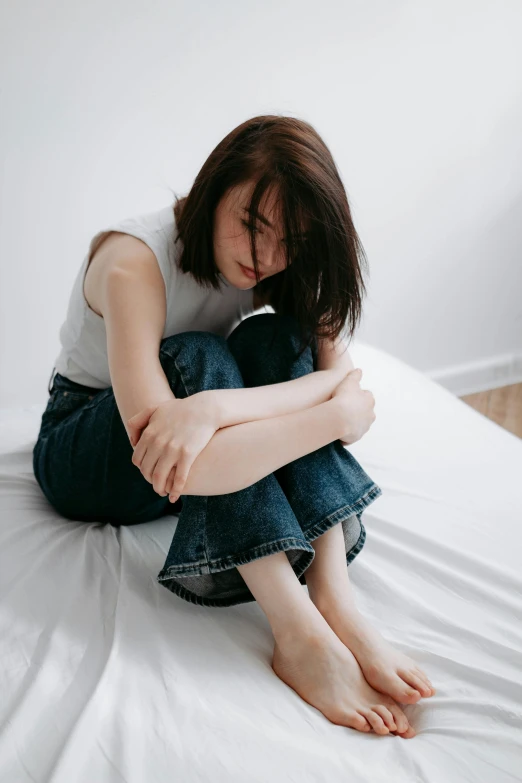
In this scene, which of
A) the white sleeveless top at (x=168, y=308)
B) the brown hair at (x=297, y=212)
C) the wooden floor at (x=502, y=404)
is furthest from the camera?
the wooden floor at (x=502, y=404)

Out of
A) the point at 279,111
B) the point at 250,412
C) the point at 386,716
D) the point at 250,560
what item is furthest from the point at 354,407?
the point at 279,111

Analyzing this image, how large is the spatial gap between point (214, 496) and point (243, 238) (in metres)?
0.34

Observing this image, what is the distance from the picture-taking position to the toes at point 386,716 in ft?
2.61

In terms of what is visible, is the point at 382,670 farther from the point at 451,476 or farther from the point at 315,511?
the point at 451,476

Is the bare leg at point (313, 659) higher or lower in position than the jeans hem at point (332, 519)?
lower

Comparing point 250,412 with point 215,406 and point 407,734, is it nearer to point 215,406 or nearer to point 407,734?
point 215,406

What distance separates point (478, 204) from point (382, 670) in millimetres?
1748

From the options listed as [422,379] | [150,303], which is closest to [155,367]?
[150,303]

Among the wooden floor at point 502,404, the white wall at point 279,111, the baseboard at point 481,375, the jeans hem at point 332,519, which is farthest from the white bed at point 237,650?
the baseboard at point 481,375

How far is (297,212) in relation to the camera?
939 mm

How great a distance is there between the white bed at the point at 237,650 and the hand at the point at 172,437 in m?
0.18

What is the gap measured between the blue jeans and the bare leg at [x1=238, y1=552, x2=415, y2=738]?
3cm

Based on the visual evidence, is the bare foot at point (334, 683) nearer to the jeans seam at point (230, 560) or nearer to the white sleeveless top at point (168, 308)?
the jeans seam at point (230, 560)

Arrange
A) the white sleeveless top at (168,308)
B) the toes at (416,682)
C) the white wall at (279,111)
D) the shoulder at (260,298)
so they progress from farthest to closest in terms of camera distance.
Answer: the white wall at (279,111) → the shoulder at (260,298) → the white sleeveless top at (168,308) → the toes at (416,682)
